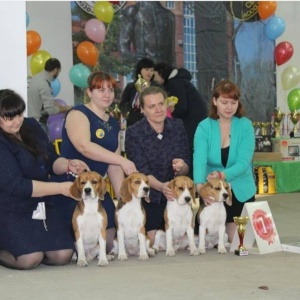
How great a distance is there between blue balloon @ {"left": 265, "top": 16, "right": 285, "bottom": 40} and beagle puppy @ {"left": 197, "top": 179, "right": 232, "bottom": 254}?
640 cm

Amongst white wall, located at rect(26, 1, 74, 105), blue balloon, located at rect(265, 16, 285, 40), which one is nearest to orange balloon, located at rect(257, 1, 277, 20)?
blue balloon, located at rect(265, 16, 285, 40)

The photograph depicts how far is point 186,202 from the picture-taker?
4.04 meters

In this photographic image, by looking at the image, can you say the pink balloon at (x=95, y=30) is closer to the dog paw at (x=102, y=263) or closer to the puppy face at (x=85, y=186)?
the puppy face at (x=85, y=186)

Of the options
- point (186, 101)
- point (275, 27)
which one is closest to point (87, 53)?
point (186, 101)

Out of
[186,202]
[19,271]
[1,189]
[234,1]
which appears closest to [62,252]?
[19,271]

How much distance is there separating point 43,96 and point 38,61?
3.85 ft

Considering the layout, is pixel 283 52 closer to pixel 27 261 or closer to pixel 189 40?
pixel 189 40

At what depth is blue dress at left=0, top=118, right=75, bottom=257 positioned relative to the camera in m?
3.68

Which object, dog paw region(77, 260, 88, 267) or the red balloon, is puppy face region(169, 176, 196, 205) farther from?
the red balloon

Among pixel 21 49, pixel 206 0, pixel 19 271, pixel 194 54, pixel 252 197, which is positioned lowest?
pixel 19 271

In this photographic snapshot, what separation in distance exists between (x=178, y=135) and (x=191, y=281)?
1.32 metres

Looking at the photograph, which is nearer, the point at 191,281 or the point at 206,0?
the point at 191,281

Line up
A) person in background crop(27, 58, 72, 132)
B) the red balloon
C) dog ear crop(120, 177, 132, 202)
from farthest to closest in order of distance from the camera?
the red balloon
person in background crop(27, 58, 72, 132)
dog ear crop(120, 177, 132, 202)

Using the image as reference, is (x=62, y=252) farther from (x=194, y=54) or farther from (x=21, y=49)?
(x=194, y=54)
